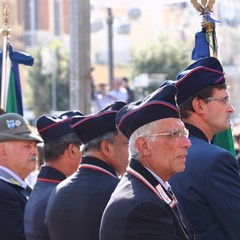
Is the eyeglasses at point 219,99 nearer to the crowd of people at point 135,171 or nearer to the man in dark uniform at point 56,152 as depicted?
the crowd of people at point 135,171

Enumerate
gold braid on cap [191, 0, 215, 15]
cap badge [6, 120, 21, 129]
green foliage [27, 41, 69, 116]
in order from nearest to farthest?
gold braid on cap [191, 0, 215, 15] < cap badge [6, 120, 21, 129] < green foliage [27, 41, 69, 116]

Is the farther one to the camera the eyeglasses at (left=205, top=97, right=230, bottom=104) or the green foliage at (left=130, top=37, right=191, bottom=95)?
the green foliage at (left=130, top=37, right=191, bottom=95)

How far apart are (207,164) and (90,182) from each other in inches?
27.9

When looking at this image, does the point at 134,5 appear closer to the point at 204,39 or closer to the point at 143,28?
the point at 204,39

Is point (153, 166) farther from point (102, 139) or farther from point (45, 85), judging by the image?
point (45, 85)

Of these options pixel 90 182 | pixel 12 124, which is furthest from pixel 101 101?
pixel 90 182

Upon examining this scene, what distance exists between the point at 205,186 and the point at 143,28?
54.8 meters

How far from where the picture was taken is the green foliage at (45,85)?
1748 inches

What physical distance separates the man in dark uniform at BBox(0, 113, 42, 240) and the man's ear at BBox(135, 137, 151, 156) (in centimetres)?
196

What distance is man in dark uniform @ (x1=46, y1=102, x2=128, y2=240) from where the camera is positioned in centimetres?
473

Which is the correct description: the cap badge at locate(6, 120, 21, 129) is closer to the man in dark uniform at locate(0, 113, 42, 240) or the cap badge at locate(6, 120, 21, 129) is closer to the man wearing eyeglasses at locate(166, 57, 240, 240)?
the man in dark uniform at locate(0, 113, 42, 240)

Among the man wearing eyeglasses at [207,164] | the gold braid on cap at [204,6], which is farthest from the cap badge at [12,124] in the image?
the man wearing eyeglasses at [207,164]

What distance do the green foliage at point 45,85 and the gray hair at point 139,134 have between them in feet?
132

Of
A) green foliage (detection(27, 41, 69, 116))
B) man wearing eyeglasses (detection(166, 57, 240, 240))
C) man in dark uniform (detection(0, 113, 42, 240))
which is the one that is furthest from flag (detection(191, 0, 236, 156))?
green foliage (detection(27, 41, 69, 116))
